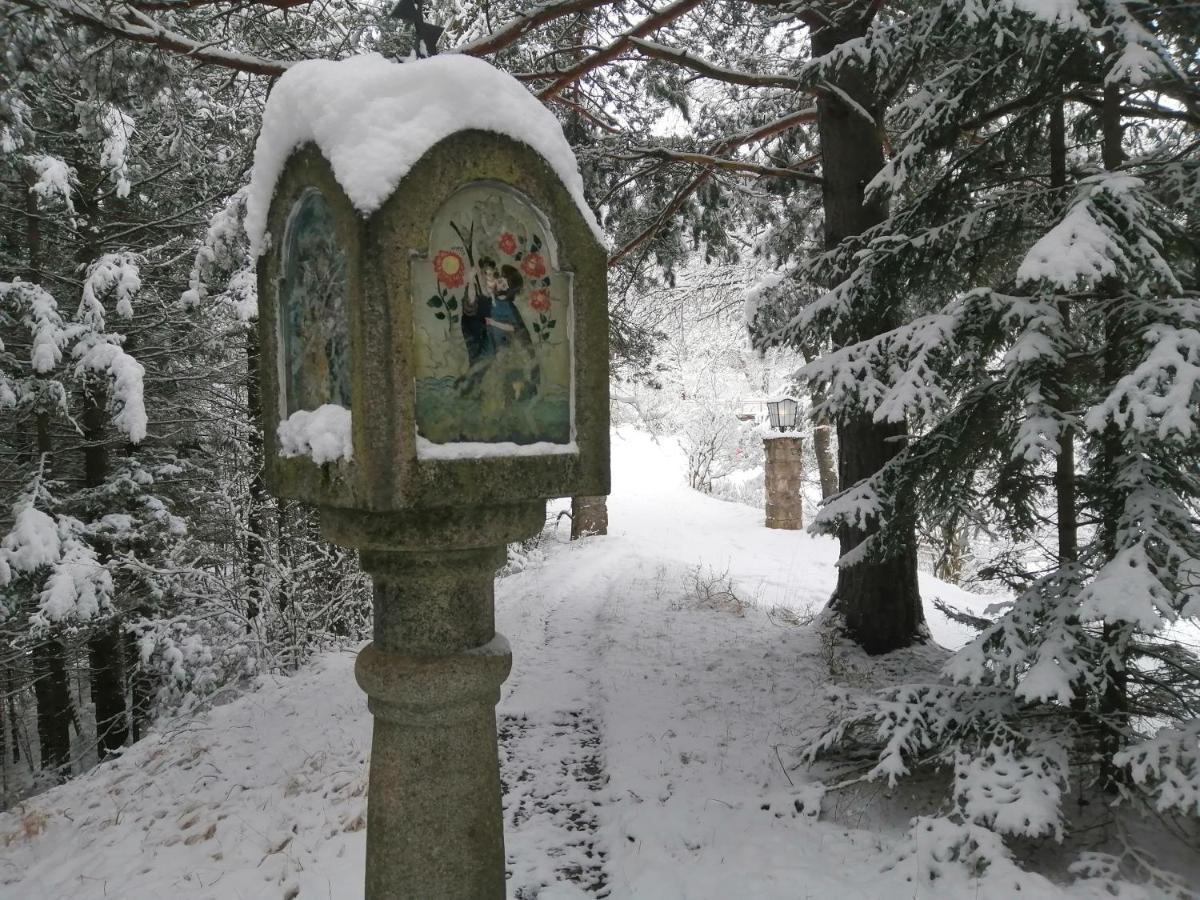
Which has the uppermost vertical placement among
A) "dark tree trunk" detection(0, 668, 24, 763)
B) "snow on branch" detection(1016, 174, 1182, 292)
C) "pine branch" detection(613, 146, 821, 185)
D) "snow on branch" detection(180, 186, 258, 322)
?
"pine branch" detection(613, 146, 821, 185)

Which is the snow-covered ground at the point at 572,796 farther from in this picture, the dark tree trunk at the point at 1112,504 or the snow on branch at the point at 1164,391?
the snow on branch at the point at 1164,391

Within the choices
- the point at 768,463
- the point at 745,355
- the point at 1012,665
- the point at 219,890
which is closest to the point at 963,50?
the point at 1012,665

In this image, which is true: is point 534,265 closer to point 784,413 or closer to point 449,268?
point 449,268

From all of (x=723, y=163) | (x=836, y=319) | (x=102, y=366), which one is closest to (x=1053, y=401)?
(x=836, y=319)

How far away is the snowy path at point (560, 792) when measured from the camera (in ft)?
10.2

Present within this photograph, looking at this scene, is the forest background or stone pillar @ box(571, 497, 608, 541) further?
stone pillar @ box(571, 497, 608, 541)

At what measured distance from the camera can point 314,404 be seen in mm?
2025

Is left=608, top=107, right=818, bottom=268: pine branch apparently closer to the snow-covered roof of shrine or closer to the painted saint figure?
the snow-covered roof of shrine

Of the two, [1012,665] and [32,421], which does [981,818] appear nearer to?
[1012,665]

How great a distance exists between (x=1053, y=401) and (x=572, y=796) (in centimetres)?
302

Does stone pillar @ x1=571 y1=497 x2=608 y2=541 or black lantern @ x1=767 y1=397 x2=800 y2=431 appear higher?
black lantern @ x1=767 y1=397 x2=800 y2=431

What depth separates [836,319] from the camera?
3.81 metres

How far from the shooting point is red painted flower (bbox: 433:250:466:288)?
5.95 feet

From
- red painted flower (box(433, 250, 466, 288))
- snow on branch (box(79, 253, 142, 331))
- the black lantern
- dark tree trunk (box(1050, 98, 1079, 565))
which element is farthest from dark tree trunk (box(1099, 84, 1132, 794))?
the black lantern
